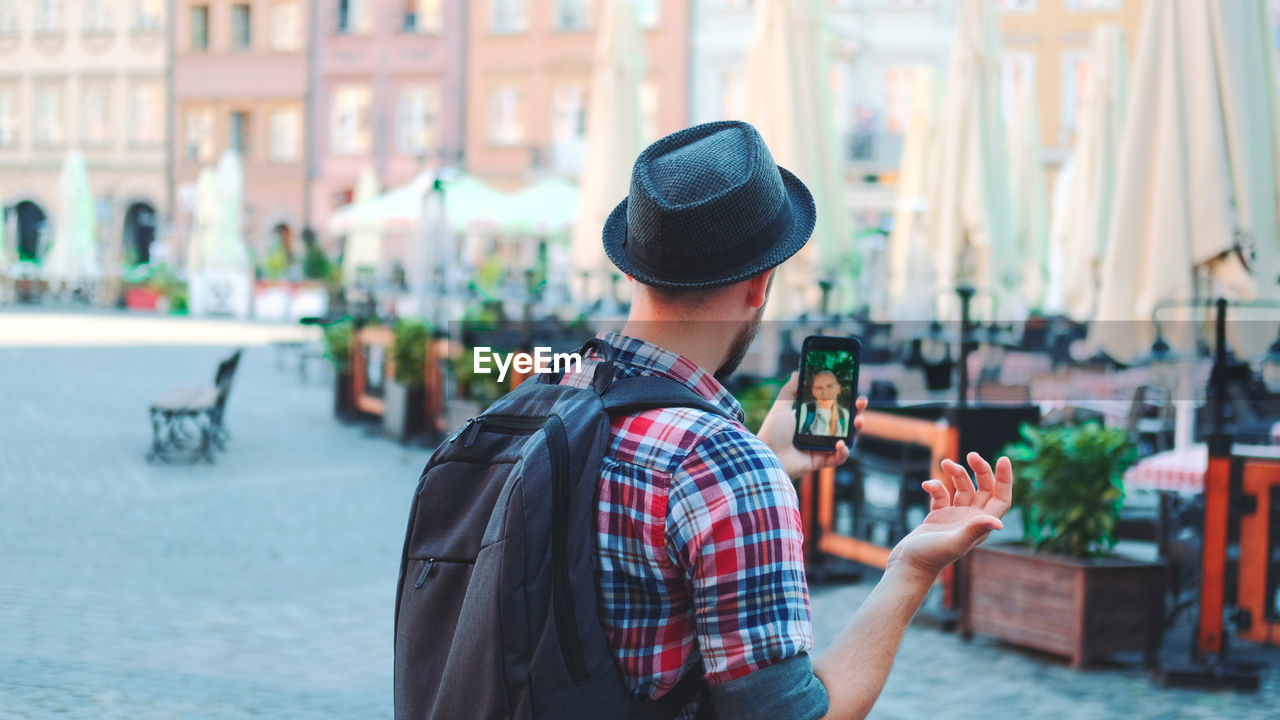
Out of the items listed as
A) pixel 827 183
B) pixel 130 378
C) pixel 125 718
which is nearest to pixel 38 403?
pixel 130 378

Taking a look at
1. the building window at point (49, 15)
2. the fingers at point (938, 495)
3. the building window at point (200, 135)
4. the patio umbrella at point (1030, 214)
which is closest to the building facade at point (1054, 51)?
the patio umbrella at point (1030, 214)

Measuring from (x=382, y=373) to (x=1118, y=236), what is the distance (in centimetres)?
784

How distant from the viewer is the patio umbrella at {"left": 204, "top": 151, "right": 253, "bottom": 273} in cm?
3091

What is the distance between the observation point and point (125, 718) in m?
4.76

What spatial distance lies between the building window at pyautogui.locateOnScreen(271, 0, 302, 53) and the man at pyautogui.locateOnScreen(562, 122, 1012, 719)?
4248cm

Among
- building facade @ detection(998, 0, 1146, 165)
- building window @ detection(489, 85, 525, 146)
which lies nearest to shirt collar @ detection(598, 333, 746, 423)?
building facade @ detection(998, 0, 1146, 165)

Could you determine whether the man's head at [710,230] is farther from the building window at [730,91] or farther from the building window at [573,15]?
the building window at [573,15]

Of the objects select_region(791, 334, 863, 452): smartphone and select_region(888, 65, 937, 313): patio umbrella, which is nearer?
select_region(791, 334, 863, 452): smartphone

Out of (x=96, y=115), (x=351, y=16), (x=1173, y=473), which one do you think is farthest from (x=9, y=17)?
(x=1173, y=473)

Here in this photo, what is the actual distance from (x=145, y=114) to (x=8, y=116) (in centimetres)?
593

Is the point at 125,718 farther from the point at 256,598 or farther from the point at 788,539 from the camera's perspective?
the point at 788,539

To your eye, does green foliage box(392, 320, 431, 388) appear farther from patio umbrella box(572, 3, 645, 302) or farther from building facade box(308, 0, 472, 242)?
building facade box(308, 0, 472, 242)

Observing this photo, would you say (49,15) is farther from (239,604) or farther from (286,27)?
(239,604)

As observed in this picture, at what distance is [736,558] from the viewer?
1.59 meters
